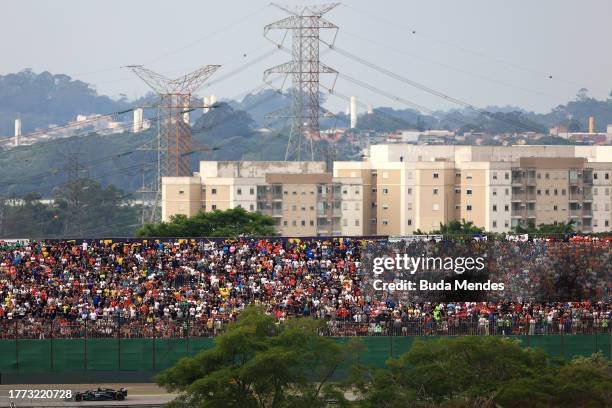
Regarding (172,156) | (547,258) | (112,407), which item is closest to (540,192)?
(172,156)

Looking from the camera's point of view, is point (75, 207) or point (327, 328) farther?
point (75, 207)

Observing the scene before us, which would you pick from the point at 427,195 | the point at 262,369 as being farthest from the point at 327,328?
the point at 427,195

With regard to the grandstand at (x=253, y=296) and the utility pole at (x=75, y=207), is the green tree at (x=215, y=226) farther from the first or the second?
the utility pole at (x=75, y=207)

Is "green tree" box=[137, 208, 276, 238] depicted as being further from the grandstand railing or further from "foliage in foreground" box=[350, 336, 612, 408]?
"foliage in foreground" box=[350, 336, 612, 408]

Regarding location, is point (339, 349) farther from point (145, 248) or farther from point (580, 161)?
point (580, 161)

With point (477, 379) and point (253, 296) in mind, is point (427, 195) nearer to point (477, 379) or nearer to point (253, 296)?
point (253, 296)

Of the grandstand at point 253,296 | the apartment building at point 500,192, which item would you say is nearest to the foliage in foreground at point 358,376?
the grandstand at point 253,296

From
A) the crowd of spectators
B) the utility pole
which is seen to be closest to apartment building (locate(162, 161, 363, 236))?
the utility pole
